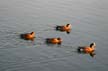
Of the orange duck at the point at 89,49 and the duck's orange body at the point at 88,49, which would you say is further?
the duck's orange body at the point at 88,49

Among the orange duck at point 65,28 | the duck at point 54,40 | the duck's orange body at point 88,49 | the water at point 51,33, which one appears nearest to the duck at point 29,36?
the water at point 51,33

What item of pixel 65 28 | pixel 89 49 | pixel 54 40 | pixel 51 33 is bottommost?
pixel 89 49

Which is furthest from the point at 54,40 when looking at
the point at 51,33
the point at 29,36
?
the point at 51,33

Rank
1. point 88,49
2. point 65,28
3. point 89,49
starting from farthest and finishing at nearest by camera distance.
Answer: point 65,28, point 89,49, point 88,49

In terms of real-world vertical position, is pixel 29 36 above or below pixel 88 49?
above

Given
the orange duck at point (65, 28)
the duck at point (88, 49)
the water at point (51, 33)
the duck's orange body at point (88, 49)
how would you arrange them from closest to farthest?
the water at point (51, 33) < the duck at point (88, 49) < the duck's orange body at point (88, 49) < the orange duck at point (65, 28)

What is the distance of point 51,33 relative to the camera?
4459 cm

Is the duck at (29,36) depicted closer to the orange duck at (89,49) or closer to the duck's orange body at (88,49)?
the orange duck at (89,49)

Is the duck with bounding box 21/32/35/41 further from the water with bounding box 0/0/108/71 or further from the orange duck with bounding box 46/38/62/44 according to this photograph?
the orange duck with bounding box 46/38/62/44

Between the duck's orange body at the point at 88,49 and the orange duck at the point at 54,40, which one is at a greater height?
the orange duck at the point at 54,40

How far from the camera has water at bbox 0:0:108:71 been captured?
34.9 metres

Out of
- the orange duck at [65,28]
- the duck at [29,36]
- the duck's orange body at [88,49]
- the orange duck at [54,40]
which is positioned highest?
the orange duck at [65,28]

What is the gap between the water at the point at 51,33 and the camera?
34.9m

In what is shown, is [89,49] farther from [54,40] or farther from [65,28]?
[65,28]
